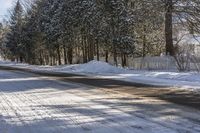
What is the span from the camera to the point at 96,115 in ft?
34.4

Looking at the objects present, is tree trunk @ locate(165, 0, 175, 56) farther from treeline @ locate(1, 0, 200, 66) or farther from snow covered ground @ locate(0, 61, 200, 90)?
snow covered ground @ locate(0, 61, 200, 90)

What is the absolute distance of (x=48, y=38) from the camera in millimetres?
60094

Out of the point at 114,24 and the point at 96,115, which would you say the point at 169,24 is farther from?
the point at 96,115

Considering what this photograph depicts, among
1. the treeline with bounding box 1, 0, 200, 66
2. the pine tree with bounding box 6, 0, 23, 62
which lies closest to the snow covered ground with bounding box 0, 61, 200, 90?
the treeline with bounding box 1, 0, 200, 66

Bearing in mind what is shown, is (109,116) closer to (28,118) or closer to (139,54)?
(28,118)

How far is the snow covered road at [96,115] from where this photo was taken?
28.9 ft

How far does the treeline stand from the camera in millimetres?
35406

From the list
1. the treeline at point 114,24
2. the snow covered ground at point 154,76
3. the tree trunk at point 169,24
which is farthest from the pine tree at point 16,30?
the snow covered ground at point 154,76

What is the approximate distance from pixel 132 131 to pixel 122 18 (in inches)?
1320

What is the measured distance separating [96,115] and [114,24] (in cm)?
3181

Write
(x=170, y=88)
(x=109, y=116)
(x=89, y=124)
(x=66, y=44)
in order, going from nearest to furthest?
(x=89, y=124)
(x=109, y=116)
(x=170, y=88)
(x=66, y=44)

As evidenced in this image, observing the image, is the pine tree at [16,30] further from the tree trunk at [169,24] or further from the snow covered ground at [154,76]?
the snow covered ground at [154,76]

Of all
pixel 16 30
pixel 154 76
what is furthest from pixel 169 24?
pixel 16 30

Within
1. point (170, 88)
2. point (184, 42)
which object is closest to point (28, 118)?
point (170, 88)
